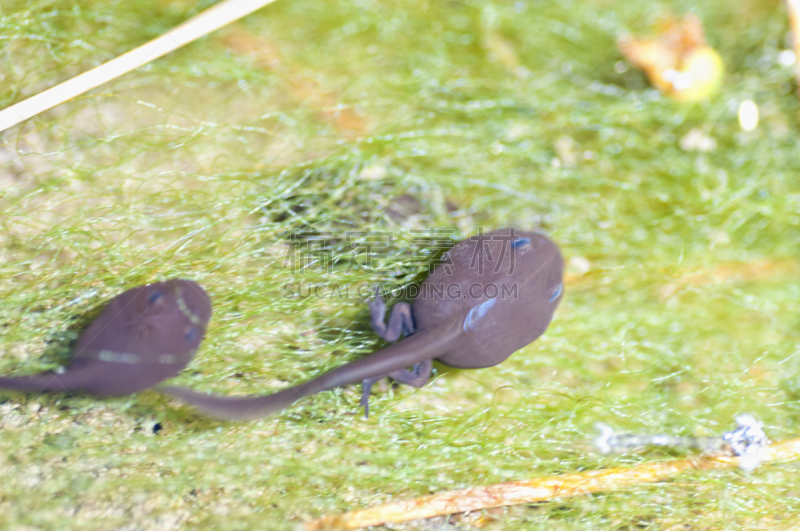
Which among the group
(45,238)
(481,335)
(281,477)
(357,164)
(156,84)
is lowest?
(281,477)

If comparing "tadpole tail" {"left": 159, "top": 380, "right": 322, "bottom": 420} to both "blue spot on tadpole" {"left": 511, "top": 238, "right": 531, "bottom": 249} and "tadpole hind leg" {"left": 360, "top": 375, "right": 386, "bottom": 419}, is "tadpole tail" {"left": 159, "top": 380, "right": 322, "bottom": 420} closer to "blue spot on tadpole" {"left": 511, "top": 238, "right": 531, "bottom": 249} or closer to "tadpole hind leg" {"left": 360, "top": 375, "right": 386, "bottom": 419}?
"tadpole hind leg" {"left": 360, "top": 375, "right": 386, "bottom": 419}

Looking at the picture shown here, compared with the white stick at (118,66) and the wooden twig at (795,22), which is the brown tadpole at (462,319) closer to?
the white stick at (118,66)

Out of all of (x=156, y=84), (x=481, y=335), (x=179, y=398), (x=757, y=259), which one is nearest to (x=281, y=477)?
(x=179, y=398)

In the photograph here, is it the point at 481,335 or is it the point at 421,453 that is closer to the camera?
the point at 481,335

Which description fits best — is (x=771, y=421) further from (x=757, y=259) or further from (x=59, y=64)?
(x=59, y=64)

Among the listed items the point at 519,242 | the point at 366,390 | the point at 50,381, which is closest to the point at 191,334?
the point at 50,381

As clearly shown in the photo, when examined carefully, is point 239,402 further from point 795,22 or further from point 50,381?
point 795,22

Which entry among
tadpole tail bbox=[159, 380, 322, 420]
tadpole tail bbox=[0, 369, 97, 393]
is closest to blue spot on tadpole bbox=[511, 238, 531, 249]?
tadpole tail bbox=[159, 380, 322, 420]
